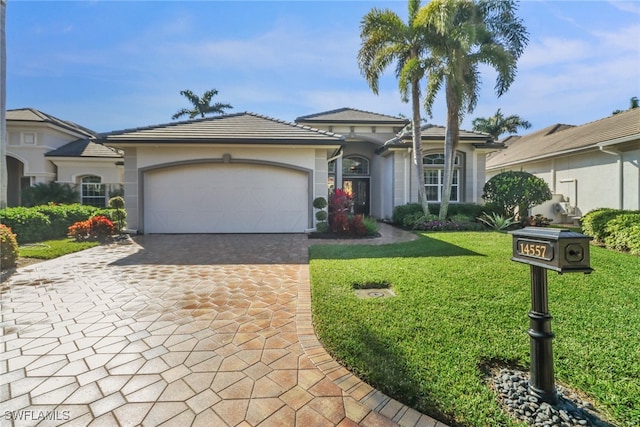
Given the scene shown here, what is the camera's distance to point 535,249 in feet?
6.91

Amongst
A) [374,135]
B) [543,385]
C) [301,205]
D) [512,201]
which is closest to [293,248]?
[301,205]

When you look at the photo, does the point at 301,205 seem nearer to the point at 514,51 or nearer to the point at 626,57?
the point at 514,51

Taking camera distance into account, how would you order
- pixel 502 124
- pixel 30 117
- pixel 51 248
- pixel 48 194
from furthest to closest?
1. pixel 502 124
2. pixel 30 117
3. pixel 48 194
4. pixel 51 248

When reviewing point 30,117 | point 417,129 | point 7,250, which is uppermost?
point 30,117

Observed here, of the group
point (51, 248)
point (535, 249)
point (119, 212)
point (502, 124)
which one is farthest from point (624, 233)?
point (502, 124)

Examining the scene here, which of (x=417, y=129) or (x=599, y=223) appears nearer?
(x=599, y=223)

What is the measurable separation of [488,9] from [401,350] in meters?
14.0

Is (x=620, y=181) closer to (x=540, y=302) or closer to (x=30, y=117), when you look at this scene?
(x=540, y=302)

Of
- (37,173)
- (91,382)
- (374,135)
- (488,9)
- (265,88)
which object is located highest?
(488,9)

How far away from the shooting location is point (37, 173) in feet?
58.9

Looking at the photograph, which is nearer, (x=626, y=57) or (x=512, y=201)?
(x=626, y=57)

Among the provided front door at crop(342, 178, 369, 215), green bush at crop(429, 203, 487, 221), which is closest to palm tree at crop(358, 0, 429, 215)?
green bush at crop(429, 203, 487, 221)

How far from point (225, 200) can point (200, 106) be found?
21.0 metres

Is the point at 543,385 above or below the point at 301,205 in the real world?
below
